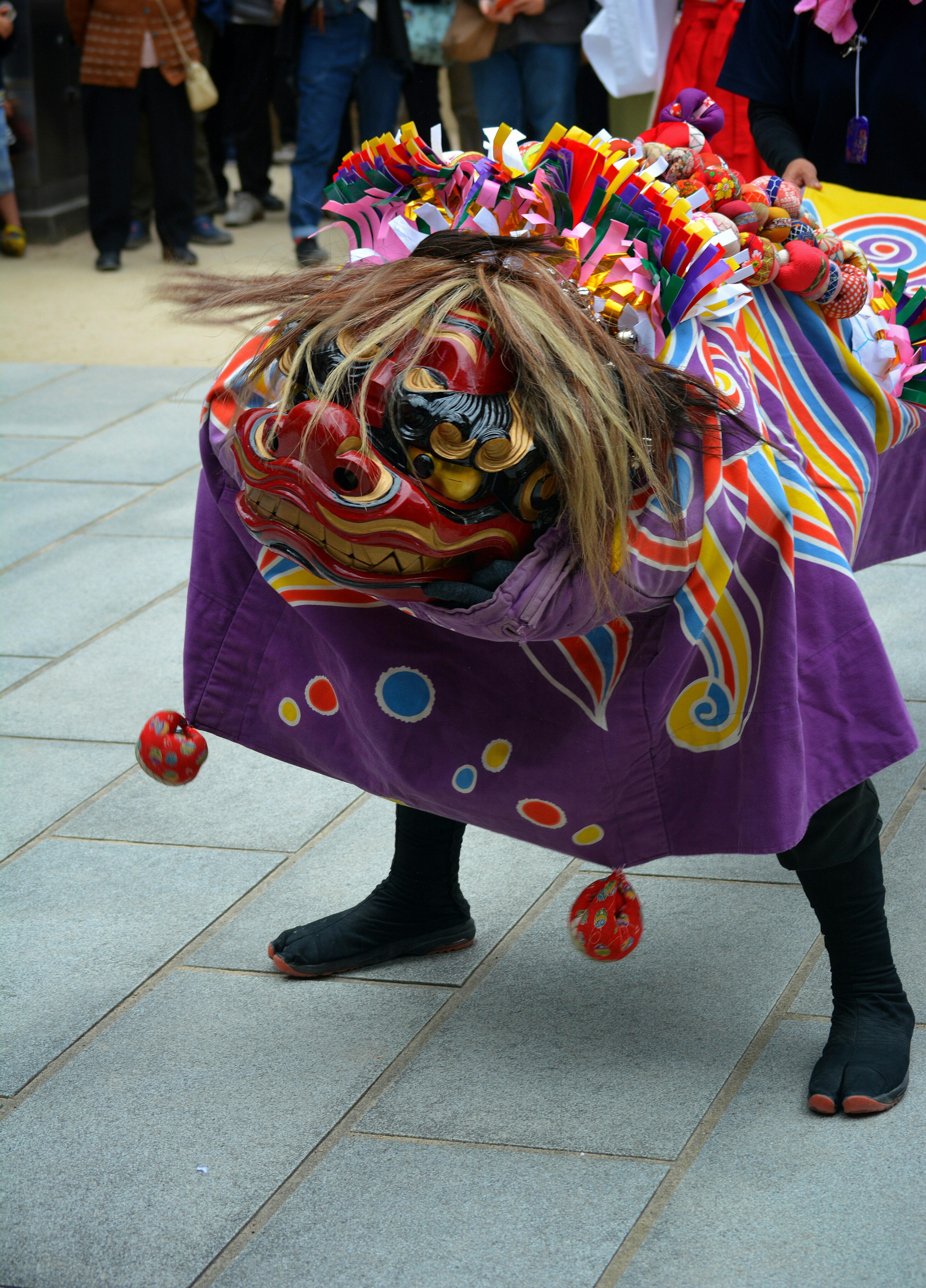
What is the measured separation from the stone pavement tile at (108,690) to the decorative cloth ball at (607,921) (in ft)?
4.67

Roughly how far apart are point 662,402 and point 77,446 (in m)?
3.85

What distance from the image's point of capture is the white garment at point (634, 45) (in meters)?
4.71

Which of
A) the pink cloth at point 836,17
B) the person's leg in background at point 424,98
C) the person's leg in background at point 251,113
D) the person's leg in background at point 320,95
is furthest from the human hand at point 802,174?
the person's leg in background at point 251,113

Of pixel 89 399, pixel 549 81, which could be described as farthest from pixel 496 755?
pixel 549 81

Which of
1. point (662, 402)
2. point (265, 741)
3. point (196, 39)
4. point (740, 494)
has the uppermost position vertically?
point (196, 39)

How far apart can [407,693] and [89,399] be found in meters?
4.18

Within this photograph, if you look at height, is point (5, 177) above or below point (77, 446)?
above

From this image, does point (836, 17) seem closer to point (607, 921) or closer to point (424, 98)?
point (607, 921)

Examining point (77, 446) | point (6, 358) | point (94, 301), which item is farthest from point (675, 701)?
point (94, 301)

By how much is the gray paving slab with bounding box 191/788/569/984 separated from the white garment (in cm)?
301

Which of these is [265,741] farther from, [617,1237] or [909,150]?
[909,150]

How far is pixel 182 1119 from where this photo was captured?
1983 mm

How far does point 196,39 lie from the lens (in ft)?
25.8

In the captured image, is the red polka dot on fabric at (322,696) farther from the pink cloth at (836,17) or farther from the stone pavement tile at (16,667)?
the pink cloth at (836,17)
